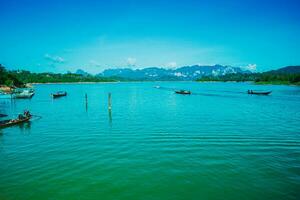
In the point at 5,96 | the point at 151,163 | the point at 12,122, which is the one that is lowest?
the point at 151,163

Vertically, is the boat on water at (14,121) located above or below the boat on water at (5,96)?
below

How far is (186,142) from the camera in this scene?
91.4 feet

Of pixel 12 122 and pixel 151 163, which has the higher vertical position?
pixel 12 122

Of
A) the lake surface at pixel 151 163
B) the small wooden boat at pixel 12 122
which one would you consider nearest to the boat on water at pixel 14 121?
the small wooden boat at pixel 12 122

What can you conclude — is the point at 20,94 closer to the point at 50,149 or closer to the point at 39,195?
the point at 50,149

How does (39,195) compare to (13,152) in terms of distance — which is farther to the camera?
(13,152)

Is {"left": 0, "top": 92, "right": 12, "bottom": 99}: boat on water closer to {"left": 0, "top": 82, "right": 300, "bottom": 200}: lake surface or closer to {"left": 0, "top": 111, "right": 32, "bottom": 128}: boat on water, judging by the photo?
{"left": 0, "top": 111, "right": 32, "bottom": 128}: boat on water

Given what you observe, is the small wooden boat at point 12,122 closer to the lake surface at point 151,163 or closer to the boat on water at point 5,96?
the lake surface at point 151,163

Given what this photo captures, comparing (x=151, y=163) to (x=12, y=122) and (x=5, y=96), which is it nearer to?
(x=12, y=122)

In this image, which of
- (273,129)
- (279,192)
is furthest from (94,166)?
(273,129)

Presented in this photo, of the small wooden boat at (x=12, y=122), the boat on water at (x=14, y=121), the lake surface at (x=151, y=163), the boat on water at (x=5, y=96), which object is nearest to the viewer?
the lake surface at (x=151, y=163)

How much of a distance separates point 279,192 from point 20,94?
99.3 meters

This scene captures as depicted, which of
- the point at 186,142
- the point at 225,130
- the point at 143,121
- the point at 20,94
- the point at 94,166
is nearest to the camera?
the point at 94,166

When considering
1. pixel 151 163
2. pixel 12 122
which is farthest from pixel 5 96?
pixel 151 163
